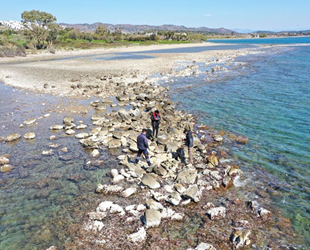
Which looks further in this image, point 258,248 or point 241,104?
point 241,104

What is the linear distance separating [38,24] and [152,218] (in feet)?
367

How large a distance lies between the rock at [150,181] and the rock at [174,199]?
3.63ft

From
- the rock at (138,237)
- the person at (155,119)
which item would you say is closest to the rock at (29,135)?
the person at (155,119)

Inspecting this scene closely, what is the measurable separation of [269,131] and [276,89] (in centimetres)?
1592

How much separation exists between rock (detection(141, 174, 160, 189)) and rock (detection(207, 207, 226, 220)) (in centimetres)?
291

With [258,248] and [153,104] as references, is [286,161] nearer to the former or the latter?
[258,248]

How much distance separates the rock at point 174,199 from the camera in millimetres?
10423

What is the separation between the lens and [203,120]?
21.3 meters

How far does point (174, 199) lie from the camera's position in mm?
10523

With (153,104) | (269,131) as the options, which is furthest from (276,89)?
(153,104)

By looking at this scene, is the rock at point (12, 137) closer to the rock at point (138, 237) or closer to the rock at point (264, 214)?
the rock at point (138, 237)

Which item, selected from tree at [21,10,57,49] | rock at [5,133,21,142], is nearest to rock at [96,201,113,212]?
rock at [5,133,21,142]

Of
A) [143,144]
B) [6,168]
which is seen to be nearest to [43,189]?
[6,168]

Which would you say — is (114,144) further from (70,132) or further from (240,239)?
(240,239)
